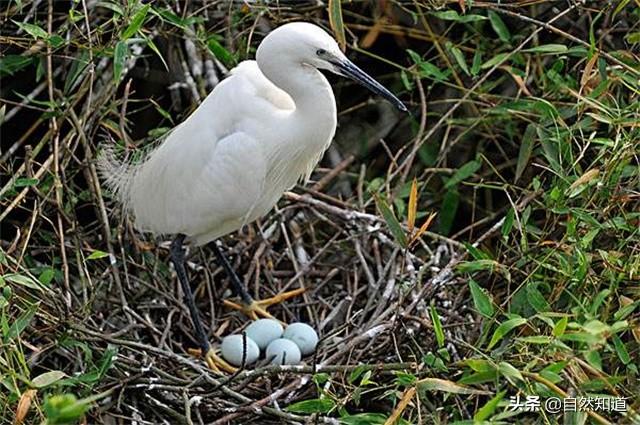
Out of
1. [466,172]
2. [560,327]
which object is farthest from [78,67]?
[560,327]

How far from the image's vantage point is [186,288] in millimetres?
2168

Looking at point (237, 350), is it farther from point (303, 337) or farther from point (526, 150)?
point (526, 150)

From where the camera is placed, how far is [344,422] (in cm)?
155

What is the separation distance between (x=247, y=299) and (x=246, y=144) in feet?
1.55

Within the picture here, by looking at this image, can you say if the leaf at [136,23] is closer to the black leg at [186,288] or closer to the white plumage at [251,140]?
the white plumage at [251,140]

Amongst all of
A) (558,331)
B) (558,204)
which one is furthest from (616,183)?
(558,331)

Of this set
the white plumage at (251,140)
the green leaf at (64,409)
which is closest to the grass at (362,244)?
the green leaf at (64,409)

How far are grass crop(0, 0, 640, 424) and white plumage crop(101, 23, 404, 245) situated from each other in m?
0.10

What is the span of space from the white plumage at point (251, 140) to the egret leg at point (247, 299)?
0.20 metres

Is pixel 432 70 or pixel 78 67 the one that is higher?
pixel 78 67

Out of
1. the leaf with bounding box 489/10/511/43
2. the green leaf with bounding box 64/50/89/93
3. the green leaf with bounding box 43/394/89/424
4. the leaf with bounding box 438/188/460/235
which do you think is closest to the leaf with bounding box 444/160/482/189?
the leaf with bounding box 438/188/460/235

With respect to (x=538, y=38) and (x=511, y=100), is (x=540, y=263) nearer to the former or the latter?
(x=511, y=100)

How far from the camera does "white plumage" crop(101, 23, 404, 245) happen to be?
1889 millimetres

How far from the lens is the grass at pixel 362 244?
1584 millimetres
